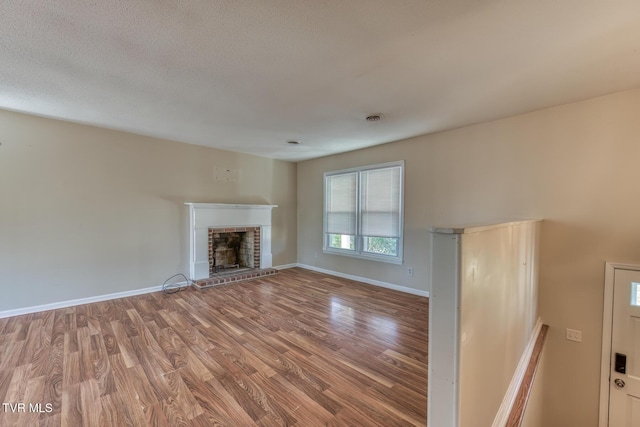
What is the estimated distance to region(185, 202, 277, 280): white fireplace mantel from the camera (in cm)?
446

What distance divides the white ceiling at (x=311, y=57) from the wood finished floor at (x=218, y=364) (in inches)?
97.4

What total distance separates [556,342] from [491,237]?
267cm

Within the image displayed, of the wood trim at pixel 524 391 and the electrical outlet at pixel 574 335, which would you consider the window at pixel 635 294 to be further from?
the wood trim at pixel 524 391

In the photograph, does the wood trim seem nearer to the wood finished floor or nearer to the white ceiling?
the wood finished floor

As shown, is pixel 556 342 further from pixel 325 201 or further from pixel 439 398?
pixel 325 201

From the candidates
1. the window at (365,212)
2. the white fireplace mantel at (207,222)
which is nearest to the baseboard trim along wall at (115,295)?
the window at (365,212)

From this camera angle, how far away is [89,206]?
3637 mm

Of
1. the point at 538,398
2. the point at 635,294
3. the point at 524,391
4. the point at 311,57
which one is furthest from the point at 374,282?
the point at 311,57

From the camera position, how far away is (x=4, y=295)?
3.12 m

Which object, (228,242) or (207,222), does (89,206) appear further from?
(228,242)

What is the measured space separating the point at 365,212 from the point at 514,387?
324cm

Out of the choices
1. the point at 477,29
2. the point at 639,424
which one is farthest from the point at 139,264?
the point at 639,424

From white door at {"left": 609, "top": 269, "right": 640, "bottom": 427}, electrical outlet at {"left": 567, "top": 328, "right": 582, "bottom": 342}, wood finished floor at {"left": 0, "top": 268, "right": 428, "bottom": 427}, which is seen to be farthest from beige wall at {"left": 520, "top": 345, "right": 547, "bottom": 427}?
wood finished floor at {"left": 0, "top": 268, "right": 428, "bottom": 427}

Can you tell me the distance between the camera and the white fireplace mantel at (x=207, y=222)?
4465 millimetres
